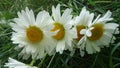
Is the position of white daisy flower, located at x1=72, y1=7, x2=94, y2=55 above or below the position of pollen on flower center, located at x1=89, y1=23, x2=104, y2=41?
above

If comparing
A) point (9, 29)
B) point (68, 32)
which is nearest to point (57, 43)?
point (68, 32)

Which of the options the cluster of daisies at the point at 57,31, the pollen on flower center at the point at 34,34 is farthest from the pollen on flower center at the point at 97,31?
the pollen on flower center at the point at 34,34

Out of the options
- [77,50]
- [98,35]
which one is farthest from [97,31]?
[77,50]

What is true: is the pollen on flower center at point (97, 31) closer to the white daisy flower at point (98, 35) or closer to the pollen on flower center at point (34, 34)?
the white daisy flower at point (98, 35)

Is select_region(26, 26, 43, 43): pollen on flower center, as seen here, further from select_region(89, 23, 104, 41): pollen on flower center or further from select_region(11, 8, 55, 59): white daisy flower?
select_region(89, 23, 104, 41): pollen on flower center

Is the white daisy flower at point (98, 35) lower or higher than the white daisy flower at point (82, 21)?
lower

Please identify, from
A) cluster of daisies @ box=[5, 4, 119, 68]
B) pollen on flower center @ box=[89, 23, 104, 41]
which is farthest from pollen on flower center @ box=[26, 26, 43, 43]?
pollen on flower center @ box=[89, 23, 104, 41]
